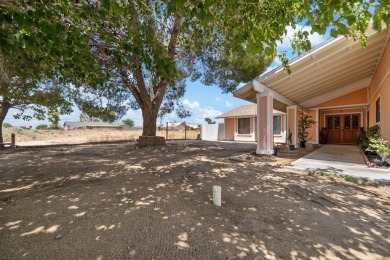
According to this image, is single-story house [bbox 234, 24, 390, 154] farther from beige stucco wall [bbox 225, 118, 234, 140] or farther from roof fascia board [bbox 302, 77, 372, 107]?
beige stucco wall [bbox 225, 118, 234, 140]

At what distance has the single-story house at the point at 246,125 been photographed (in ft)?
56.6

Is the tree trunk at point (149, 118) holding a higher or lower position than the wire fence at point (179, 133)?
higher

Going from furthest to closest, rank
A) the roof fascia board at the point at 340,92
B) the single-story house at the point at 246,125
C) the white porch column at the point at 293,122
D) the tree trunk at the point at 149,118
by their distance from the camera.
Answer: the single-story house at the point at 246,125
the roof fascia board at the point at 340,92
the white porch column at the point at 293,122
the tree trunk at the point at 149,118

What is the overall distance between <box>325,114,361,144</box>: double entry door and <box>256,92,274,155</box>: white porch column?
335 inches

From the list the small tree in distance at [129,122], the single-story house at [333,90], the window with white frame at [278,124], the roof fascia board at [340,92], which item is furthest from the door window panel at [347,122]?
the small tree in distance at [129,122]

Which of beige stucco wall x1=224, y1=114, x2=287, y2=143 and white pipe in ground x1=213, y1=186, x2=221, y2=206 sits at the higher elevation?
beige stucco wall x1=224, y1=114, x2=287, y2=143

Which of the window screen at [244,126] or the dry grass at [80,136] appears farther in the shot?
the dry grass at [80,136]

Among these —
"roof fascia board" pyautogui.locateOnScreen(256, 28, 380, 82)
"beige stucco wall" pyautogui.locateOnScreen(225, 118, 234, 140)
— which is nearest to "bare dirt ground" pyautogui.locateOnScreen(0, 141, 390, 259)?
"roof fascia board" pyautogui.locateOnScreen(256, 28, 380, 82)

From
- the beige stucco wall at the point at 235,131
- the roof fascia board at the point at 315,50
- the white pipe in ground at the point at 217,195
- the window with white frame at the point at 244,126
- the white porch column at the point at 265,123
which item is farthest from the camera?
the window with white frame at the point at 244,126

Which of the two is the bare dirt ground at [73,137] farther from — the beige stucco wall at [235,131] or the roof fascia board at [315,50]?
the roof fascia board at [315,50]

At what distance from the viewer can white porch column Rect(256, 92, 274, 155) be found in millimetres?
8578

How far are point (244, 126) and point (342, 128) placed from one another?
7.62 metres

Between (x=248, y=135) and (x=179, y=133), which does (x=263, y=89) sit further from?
(x=179, y=133)

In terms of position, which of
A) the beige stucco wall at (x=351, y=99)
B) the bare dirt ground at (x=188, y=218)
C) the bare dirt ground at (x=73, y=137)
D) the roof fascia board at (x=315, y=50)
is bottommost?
the bare dirt ground at (x=188, y=218)
